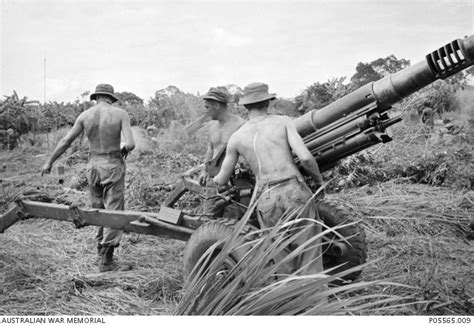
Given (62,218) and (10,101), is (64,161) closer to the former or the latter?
(10,101)

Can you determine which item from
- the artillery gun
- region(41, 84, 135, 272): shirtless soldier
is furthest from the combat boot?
the artillery gun

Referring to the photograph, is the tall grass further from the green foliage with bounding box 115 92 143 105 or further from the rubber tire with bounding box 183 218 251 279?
the green foliage with bounding box 115 92 143 105

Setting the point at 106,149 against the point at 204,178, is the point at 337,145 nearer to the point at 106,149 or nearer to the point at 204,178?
the point at 204,178

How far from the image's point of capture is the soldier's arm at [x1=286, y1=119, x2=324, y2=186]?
3668 mm

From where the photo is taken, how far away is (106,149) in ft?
17.3

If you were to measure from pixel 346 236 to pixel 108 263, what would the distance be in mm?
2389

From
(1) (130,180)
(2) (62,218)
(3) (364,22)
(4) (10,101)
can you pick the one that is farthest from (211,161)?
(4) (10,101)

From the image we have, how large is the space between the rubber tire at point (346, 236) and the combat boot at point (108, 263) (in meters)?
2.05

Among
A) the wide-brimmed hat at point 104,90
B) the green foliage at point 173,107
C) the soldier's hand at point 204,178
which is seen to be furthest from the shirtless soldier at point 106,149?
the green foliage at point 173,107

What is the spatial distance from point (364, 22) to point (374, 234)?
7.93 feet

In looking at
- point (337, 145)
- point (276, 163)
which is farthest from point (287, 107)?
point (276, 163)

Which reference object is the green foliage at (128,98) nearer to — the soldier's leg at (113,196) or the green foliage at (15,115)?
the green foliage at (15,115)

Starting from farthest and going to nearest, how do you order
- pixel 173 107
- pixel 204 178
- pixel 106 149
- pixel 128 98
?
pixel 173 107
pixel 128 98
pixel 106 149
pixel 204 178

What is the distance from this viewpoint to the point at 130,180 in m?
8.62
